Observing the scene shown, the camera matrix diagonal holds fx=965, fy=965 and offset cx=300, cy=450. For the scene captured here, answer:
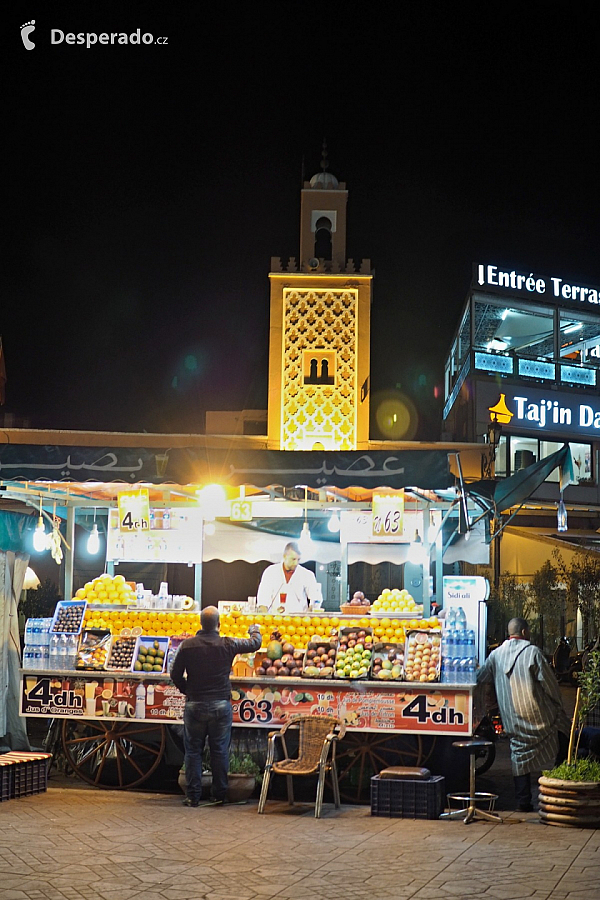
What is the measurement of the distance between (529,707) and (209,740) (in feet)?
10.0

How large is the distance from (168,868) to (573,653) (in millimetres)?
19515

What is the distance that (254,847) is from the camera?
7.45 metres

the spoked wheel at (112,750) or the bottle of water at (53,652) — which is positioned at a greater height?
the bottle of water at (53,652)

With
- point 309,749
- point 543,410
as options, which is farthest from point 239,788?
point 543,410

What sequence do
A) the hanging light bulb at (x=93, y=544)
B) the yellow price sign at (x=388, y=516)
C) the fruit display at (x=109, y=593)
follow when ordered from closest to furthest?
the yellow price sign at (x=388, y=516) < the fruit display at (x=109, y=593) < the hanging light bulb at (x=93, y=544)

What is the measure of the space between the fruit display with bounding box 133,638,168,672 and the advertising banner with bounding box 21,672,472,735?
5.3 inches

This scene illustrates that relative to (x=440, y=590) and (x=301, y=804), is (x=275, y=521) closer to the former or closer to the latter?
(x=440, y=590)

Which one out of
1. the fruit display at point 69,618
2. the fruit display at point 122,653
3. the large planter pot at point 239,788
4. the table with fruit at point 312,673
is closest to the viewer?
the large planter pot at point 239,788

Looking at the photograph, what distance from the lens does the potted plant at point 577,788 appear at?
27.0 feet

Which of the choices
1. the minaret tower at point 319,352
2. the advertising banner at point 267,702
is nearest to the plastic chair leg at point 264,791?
the advertising banner at point 267,702

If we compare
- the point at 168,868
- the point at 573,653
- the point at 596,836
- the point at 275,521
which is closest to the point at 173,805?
the point at 168,868

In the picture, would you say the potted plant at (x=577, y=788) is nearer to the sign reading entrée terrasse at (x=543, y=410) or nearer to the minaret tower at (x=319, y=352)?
the minaret tower at (x=319, y=352)

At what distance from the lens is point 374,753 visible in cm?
973

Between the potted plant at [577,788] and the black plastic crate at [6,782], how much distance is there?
4902mm
